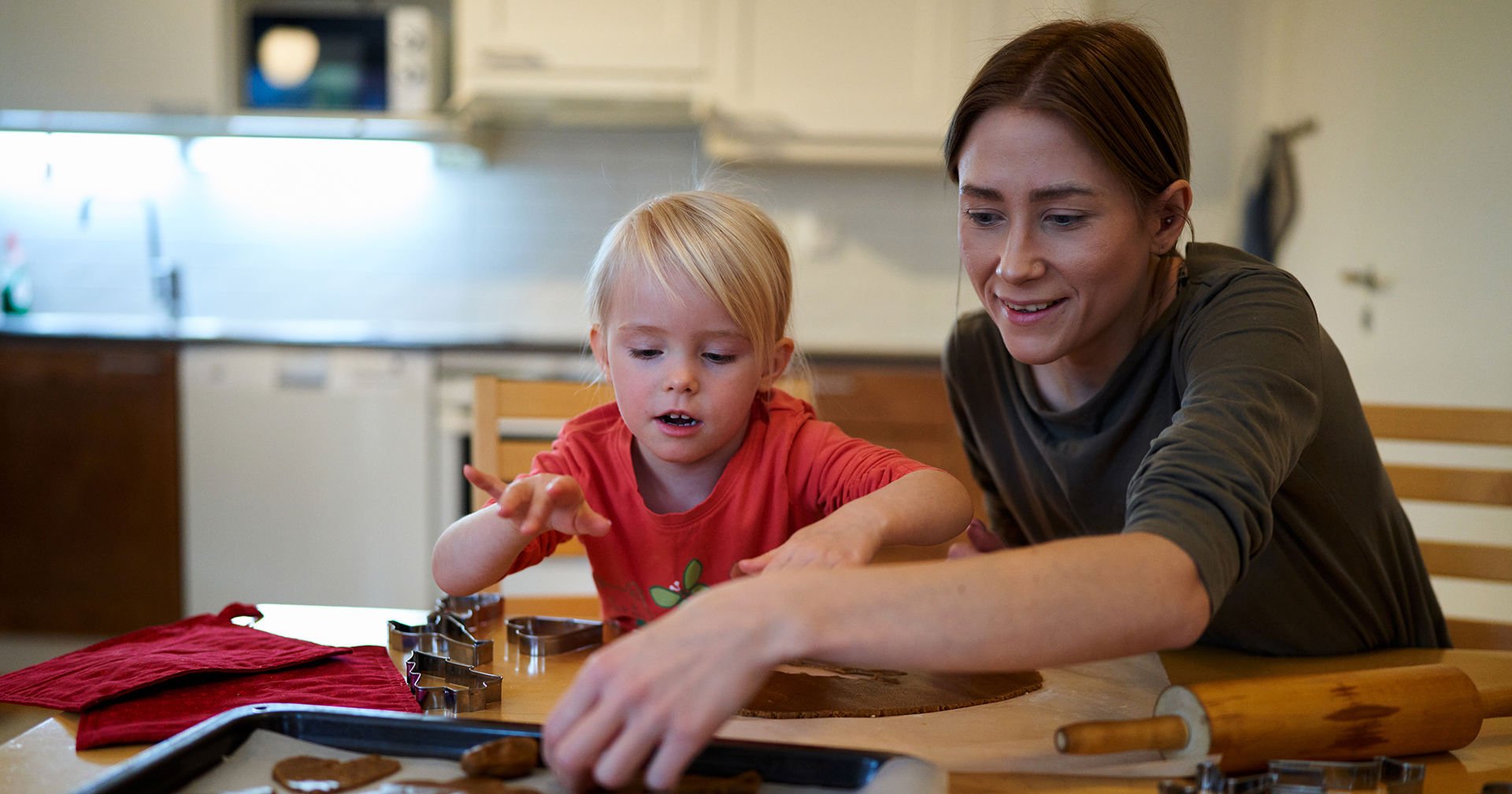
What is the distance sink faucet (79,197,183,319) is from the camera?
359 cm

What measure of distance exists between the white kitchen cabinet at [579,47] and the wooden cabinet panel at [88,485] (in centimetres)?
115

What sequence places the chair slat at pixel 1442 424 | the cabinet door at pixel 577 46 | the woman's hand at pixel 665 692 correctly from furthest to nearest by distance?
the cabinet door at pixel 577 46 → the chair slat at pixel 1442 424 → the woman's hand at pixel 665 692

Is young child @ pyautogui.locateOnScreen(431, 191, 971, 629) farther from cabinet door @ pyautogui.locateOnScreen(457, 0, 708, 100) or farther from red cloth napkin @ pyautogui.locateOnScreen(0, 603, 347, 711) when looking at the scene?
cabinet door @ pyautogui.locateOnScreen(457, 0, 708, 100)

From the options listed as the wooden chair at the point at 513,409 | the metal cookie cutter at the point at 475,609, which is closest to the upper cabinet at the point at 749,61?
the wooden chair at the point at 513,409

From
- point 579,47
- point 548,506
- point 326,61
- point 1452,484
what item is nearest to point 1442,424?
point 1452,484

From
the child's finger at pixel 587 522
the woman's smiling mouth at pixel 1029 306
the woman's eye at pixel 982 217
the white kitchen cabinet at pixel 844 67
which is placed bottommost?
the child's finger at pixel 587 522

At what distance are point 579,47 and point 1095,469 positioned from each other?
2.42 meters

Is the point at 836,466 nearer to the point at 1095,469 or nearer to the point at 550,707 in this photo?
the point at 1095,469

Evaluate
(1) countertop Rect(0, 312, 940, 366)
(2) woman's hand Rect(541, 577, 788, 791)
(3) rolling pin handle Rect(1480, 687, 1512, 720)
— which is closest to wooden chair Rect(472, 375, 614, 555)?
(2) woman's hand Rect(541, 577, 788, 791)

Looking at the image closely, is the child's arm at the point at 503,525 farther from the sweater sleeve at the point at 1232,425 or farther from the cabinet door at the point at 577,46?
the cabinet door at the point at 577,46

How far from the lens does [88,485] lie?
3021mm

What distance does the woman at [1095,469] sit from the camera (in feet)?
2.00

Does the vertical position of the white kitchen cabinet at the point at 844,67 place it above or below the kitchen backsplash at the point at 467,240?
above

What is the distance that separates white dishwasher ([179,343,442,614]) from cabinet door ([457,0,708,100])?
0.85m
